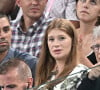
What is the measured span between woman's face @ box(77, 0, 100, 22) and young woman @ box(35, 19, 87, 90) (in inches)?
18.0

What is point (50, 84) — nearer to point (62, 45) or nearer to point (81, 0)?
point (62, 45)

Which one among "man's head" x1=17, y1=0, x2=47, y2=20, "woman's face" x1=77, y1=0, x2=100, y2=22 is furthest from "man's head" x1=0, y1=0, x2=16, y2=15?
"woman's face" x1=77, y1=0, x2=100, y2=22

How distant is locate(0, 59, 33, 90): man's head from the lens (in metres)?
3.87

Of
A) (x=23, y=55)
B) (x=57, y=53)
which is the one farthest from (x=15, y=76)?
(x=23, y=55)

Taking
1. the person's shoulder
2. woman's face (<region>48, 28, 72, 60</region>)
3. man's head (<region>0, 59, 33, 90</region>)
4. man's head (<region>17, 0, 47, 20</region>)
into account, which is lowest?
the person's shoulder

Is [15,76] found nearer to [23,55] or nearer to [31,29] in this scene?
[23,55]

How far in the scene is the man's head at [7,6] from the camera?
5.95 metres

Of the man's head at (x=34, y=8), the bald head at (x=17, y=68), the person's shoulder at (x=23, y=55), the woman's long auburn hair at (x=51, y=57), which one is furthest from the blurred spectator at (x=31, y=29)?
the bald head at (x=17, y=68)

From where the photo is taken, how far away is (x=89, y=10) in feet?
16.3

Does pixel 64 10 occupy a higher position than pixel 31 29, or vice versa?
pixel 64 10

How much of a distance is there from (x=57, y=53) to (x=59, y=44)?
0.32 ft

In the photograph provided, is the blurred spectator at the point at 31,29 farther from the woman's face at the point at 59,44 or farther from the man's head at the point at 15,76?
the man's head at the point at 15,76

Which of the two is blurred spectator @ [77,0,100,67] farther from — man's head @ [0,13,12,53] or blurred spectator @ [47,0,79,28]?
man's head @ [0,13,12,53]

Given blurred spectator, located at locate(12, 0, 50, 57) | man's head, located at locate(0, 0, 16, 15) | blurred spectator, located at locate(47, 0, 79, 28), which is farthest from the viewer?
man's head, located at locate(0, 0, 16, 15)
